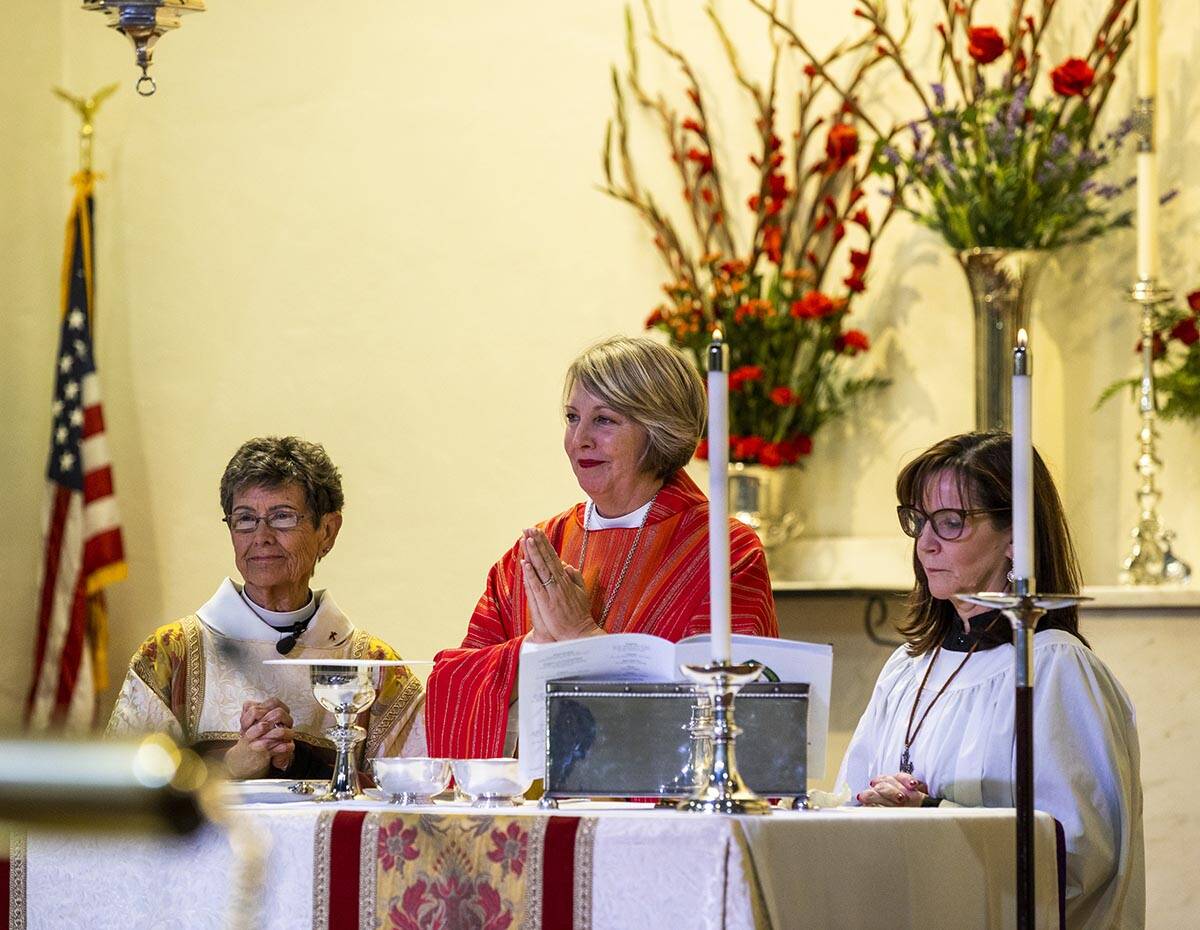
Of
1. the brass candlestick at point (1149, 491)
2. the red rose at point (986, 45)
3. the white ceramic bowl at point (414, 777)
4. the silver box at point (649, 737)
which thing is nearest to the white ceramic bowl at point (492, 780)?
the white ceramic bowl at point (414, 777)

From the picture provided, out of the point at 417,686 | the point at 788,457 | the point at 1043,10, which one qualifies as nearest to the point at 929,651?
the point at 417,686

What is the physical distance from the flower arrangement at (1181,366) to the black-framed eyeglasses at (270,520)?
2.75 metres

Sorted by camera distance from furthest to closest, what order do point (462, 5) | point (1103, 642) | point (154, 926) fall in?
point (462, 5) < point (1103, 642) < point (154, 926)

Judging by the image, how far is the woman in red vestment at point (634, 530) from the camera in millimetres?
3000

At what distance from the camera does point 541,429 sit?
20.0ft

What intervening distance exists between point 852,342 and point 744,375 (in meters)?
0.38

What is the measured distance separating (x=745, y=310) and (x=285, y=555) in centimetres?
247

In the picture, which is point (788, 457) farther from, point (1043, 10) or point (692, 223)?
point (1043, 10)

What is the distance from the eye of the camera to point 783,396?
5.37 metres

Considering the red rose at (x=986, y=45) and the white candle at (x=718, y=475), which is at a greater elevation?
the red rose at (x=986, y=45)

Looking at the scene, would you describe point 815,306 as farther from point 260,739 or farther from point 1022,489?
point 1022,489

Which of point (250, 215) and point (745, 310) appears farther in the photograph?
point (250, 215)

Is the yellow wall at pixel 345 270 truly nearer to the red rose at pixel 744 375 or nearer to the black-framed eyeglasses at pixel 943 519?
the red rose at pixel 744 375

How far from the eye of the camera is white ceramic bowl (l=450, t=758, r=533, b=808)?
2242 mm
